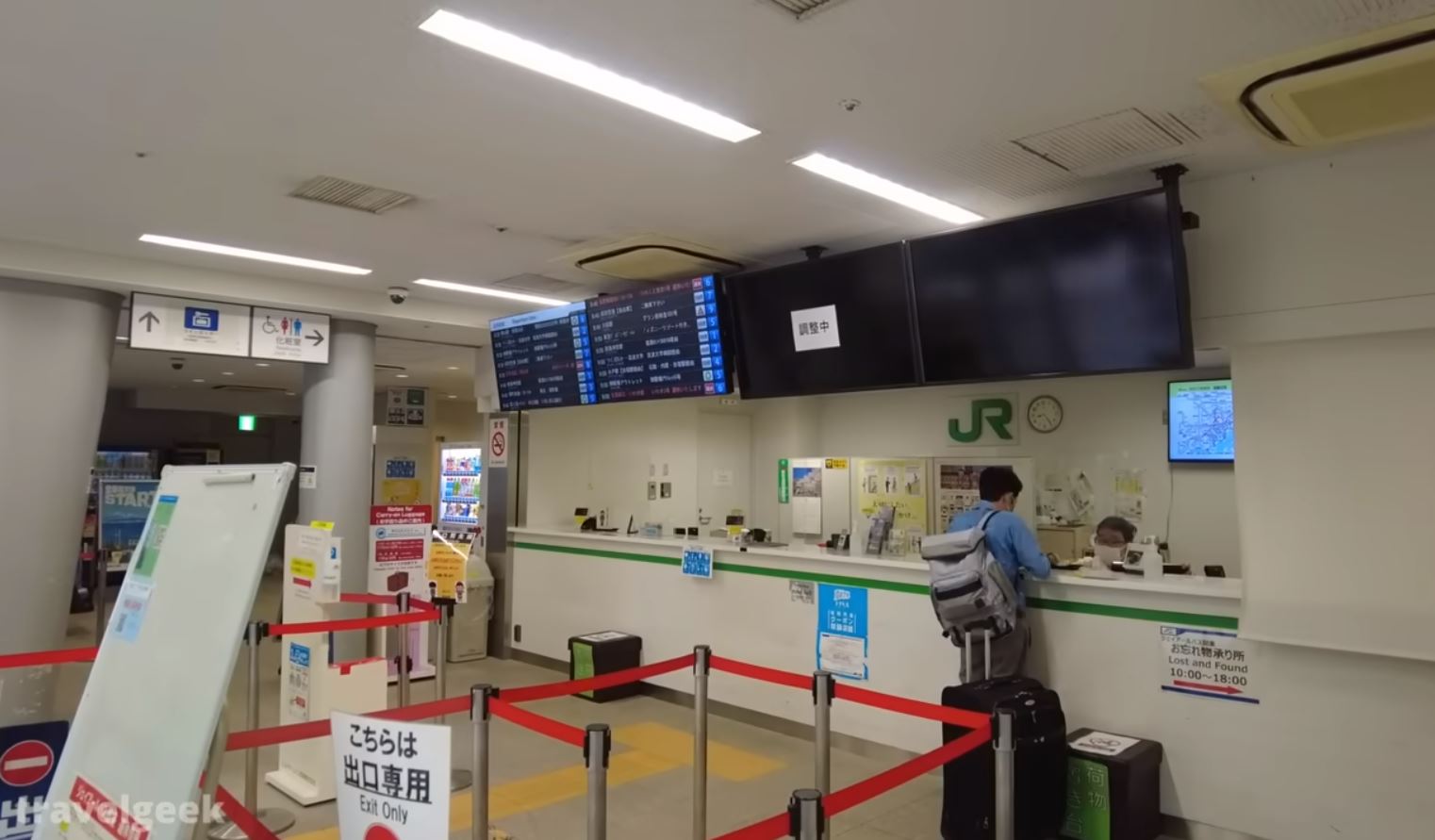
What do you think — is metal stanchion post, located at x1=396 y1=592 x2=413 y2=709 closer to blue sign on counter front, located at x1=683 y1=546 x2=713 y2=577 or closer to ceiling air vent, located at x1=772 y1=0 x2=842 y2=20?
blue sign on counter front, located at x1=683 y1=546 x2=713 y2=577

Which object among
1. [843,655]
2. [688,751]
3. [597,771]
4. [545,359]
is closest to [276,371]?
[545,359]

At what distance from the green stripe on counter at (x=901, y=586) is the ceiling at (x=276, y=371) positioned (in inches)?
97.1

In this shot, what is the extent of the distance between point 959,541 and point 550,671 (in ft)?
13.1

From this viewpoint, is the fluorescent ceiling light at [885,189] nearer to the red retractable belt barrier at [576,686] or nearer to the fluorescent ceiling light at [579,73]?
the fluorescent ceiling light at [579,73]

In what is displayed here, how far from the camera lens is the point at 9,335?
4820 mm

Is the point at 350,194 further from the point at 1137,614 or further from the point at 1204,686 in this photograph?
the point at 1204,686

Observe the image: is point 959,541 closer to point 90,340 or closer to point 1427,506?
point 1427,506

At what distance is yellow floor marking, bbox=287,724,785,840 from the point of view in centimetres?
400

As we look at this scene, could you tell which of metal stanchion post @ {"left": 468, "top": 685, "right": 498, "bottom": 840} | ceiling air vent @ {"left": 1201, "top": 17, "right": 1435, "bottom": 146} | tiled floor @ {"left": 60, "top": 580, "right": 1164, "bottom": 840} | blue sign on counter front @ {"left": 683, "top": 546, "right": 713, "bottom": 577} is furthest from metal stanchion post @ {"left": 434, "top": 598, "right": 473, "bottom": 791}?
ceiling air vent @ {"left": 1201, "top": 17, "right": 1435, "bottom": 146}

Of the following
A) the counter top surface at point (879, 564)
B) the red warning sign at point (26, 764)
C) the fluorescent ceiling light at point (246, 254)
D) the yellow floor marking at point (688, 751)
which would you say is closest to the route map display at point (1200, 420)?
the counter top surface at point (879, 564)

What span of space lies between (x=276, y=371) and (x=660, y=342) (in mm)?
6544

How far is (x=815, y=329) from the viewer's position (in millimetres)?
4637

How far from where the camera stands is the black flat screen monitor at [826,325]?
430cm

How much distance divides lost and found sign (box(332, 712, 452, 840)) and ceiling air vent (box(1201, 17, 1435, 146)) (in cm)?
300
